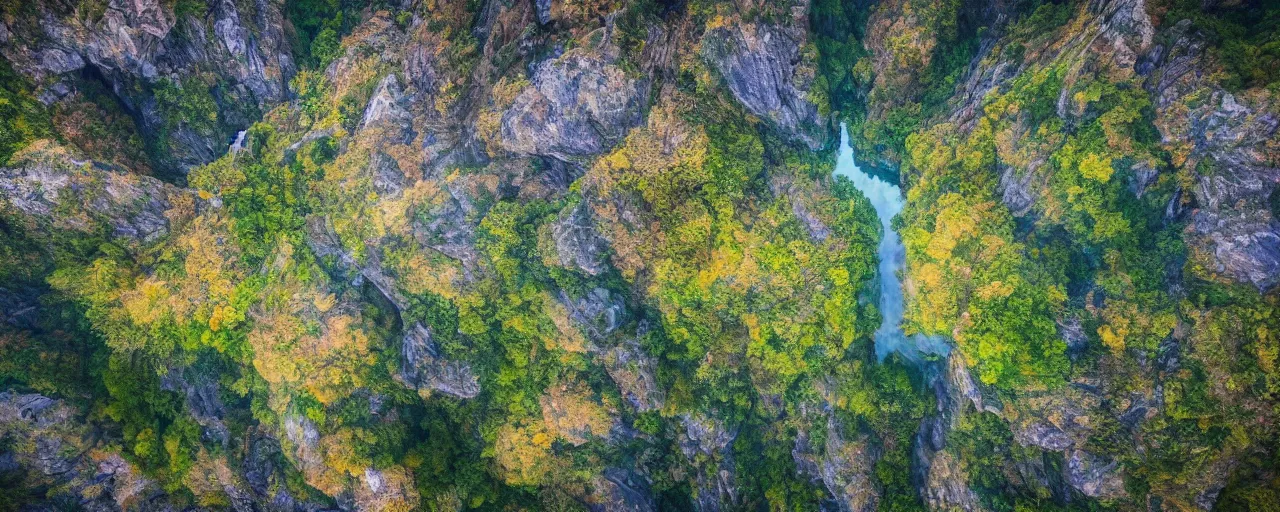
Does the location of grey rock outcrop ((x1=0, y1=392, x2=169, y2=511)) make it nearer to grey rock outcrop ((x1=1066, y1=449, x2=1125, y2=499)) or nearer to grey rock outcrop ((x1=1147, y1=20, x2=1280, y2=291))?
grey rock outcrop ((x1=1066, y1=449, x2=1125, y2=499))

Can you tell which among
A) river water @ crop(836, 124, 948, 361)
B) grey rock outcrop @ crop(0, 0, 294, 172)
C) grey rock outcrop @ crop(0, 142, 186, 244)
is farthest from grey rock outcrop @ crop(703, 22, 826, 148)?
grey rock outcrop @ crop(0, 142, 186, 244)

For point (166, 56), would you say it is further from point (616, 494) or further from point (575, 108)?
point (616, 494)

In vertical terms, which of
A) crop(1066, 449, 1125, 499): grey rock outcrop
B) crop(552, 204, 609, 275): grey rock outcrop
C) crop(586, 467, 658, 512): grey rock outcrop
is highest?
crop(552, 204, 609, 275): grey rock outcrop

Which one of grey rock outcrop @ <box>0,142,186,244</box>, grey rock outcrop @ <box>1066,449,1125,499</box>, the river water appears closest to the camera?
grey rock outcrop @ <box>1066,449,1125,499</box>

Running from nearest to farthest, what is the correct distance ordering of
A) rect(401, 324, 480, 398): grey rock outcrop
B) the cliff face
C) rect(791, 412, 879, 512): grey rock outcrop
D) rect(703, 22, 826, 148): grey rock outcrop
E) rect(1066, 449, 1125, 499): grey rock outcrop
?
rect(1066, 449, 1125, 499): grey rock outcrop < the cliff face < rect(703, 22, 826, 148): grey rock outcrop < rect(791, 412, 879, 512): grey rock outcrop < rect(401, 324, 480, 398): grey rock outcrop

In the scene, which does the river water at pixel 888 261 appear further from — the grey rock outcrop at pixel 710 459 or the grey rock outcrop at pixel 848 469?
the grey rock outcrop at pixel 710 459

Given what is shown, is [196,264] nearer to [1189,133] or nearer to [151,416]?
[151,416]
